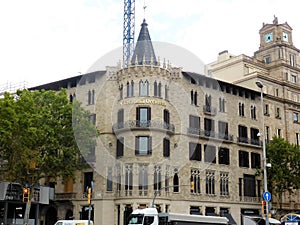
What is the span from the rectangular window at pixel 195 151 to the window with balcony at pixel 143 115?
6196 mm

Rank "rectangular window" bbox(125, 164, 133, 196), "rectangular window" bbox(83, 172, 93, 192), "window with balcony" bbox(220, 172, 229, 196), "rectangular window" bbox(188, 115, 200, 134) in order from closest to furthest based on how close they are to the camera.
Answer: "rectangular window" bbox(125, 164, 133, 196) → "rectangular window" bbox(83, 172, 93, 192) → "rectangular window" bbox(188, 115, 200, 134) → "window with balcony" bbox(220, 172, 229, 196)

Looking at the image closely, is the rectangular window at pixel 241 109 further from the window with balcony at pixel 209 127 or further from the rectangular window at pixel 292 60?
the rectangular window at pixel 292 60

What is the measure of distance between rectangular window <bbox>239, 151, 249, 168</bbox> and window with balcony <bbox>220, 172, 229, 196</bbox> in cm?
329

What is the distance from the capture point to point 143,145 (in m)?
49.0

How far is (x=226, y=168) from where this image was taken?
55375mm

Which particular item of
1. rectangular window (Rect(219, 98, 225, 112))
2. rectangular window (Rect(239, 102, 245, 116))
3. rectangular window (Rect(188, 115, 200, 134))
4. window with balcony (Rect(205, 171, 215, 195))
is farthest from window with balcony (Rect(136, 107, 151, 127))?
rectangular window (Rect(239, 102, 245, 116))

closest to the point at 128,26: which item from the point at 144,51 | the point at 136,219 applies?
the point at 144,51

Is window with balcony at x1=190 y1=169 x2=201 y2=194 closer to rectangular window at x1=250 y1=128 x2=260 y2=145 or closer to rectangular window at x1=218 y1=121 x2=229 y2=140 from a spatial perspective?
rectangular window at x1=218 y1=121 x2=229 y2=140

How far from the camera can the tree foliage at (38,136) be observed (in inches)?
1576

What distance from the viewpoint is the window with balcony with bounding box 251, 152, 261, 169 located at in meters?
58.9

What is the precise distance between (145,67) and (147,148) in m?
8.67

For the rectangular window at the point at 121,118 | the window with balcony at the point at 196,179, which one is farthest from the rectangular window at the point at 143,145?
the window with balcony at the point at 196,179

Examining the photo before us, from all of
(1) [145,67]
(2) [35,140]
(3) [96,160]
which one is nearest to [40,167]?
(2) [35,140]

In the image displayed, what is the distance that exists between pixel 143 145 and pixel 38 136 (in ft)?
39.8
